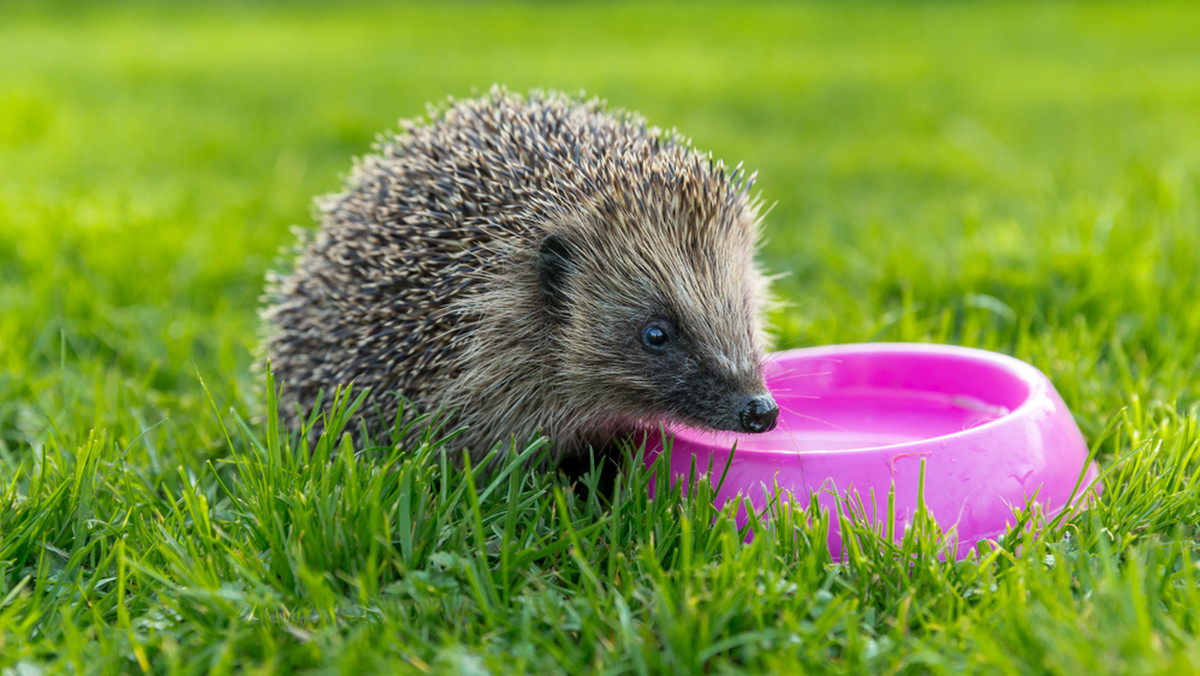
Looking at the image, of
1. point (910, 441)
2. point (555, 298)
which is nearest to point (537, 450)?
point (555, 298)

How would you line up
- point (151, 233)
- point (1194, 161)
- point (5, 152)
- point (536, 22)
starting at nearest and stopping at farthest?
point (151, 233), point (1194, 161), point (5, 152), point (536, 22)

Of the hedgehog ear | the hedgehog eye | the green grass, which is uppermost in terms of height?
the hedgehog ear

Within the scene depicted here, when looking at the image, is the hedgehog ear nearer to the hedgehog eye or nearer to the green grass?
the hedgehog eye

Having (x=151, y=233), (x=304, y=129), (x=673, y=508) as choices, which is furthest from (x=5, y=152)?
(x=673, y=508)

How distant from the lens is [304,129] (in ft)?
26.3

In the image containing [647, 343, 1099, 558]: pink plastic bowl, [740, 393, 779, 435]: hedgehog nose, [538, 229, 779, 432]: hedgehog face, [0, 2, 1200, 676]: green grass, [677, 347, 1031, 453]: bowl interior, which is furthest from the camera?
[677, 347, 1031, 453]: bowl interior

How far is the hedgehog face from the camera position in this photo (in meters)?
3.02

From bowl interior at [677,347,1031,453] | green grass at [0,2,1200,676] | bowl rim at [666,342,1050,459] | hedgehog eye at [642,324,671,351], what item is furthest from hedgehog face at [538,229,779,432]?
green grass at [0,2,1200,676]

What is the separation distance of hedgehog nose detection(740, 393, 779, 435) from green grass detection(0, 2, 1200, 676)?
1.30 ft

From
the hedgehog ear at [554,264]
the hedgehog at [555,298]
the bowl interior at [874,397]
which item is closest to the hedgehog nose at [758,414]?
the hedgehog at [555,298]

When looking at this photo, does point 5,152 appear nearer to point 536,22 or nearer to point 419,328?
point 419,328

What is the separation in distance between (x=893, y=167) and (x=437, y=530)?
18.9 ft

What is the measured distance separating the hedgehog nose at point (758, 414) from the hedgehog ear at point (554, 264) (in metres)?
0.66

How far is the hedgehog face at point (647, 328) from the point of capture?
3.02 metres
